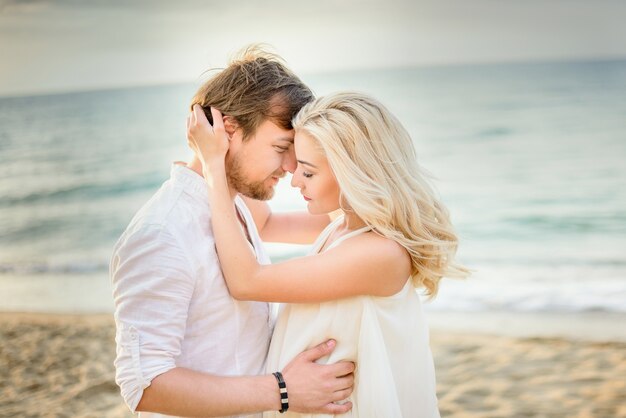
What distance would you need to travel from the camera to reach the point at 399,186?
2604mm

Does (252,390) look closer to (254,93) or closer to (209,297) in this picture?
(209,297)

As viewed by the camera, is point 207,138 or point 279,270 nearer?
point 279,270

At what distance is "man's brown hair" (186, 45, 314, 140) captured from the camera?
8.61 feet

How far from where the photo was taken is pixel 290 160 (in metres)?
2.79

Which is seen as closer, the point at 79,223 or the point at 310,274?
the point at 310,274

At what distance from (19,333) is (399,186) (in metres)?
6.64

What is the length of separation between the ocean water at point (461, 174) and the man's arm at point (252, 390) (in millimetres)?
6140

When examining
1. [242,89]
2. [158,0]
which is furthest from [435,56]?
[242,89]

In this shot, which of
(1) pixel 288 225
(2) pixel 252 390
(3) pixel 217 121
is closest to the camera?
(2) pixel 252 390

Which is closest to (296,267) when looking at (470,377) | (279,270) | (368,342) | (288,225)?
(279,270)

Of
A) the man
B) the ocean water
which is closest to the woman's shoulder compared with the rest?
the man

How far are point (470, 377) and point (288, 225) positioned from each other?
3.42 metres

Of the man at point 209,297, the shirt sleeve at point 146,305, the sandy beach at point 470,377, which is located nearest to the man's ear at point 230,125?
the man at point 209,297

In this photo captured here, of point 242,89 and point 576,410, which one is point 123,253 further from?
point 576,410
